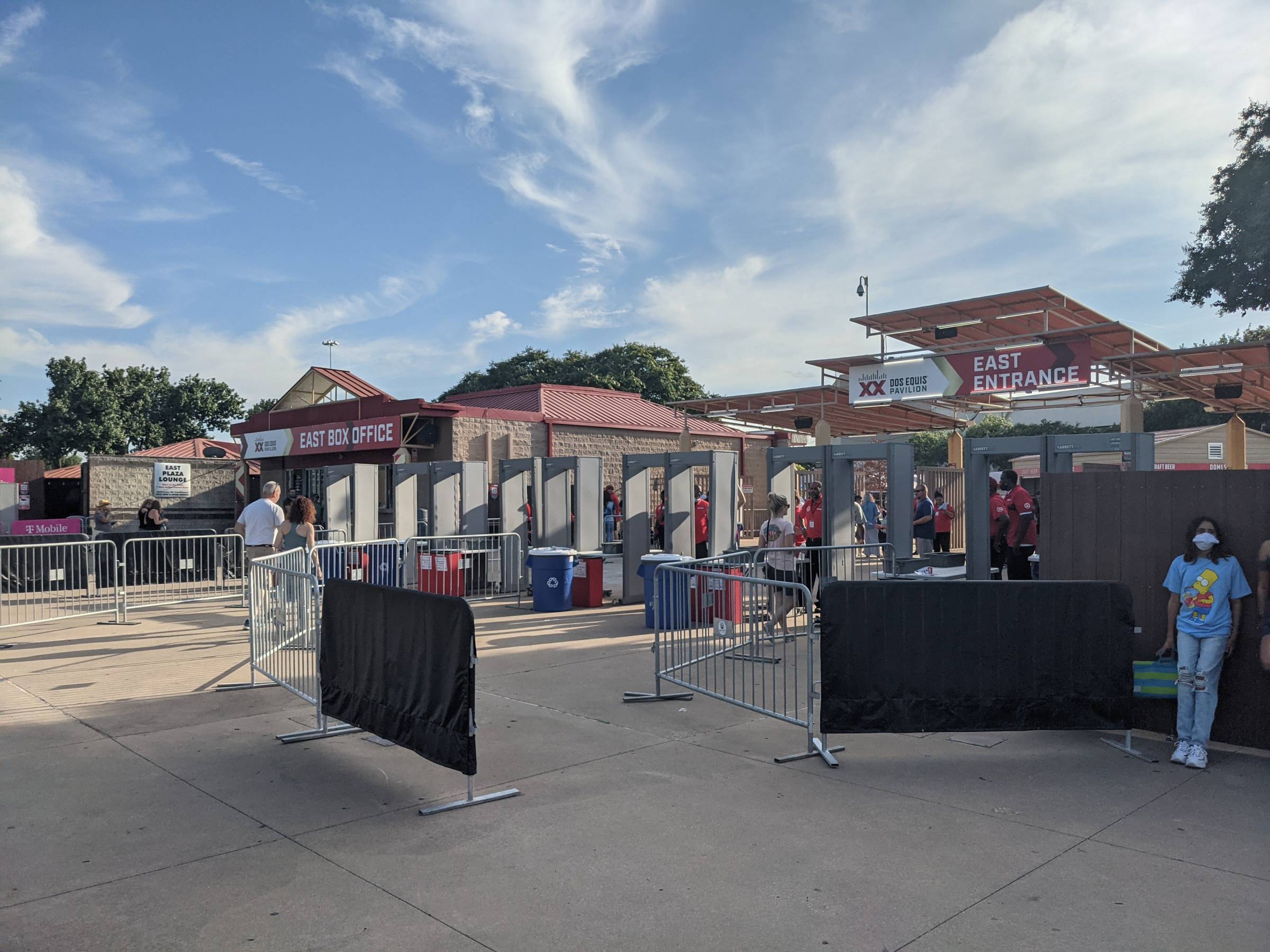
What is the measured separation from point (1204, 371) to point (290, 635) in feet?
52.2

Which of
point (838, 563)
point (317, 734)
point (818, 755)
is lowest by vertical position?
point (818, 755)

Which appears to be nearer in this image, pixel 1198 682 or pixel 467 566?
pixel 1198 682

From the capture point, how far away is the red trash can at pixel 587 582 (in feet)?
47.1

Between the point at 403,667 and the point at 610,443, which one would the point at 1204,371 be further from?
the point at 403,667

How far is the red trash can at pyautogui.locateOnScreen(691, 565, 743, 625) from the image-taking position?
793 cm

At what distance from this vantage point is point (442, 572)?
14.4 m

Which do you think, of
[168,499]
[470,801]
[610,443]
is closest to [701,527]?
[610,443]

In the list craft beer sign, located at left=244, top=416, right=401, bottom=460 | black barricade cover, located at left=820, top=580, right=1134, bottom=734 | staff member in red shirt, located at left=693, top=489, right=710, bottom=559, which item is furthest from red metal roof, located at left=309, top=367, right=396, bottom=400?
black barricade cover, located at left=820, top=580, right=1134, bottom=734

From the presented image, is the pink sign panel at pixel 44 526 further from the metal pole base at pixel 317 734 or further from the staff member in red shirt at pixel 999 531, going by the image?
the staff member in red shirt at pixel 999 531

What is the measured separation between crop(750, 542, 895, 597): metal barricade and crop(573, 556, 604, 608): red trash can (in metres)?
3.44

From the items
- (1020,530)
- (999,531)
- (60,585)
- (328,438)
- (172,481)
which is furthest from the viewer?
(172,481)

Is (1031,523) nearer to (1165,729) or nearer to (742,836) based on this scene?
(1165,729)

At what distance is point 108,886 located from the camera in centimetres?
436

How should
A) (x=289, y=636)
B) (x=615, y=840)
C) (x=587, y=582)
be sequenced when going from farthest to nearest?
(x=587, y=582), (x=289, y=636), (x=615, y=840)
